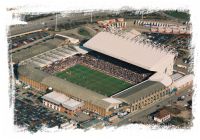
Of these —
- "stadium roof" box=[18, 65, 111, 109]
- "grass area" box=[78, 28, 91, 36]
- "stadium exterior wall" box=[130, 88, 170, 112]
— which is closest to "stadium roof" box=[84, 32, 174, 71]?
"stadium exterior wall" box=[130, 88, 170, 112]

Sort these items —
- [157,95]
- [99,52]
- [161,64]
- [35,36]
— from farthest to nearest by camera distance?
[35,36]
[99,52]
[161,64]
[157,95]

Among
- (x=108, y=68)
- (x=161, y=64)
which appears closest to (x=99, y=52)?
(x=108, y=68)

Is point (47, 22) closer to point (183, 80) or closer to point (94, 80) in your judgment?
point (94, 80)

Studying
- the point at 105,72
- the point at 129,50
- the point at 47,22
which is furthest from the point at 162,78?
the point at 47,22

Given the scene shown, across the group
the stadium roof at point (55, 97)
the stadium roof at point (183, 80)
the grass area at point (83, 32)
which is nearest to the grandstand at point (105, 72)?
the stadium roof at point (55, 97)

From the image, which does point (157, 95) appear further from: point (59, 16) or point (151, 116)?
point (59, 16)

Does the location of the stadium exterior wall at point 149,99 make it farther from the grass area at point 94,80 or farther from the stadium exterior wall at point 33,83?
the stadium exterior wall at point 33,83
